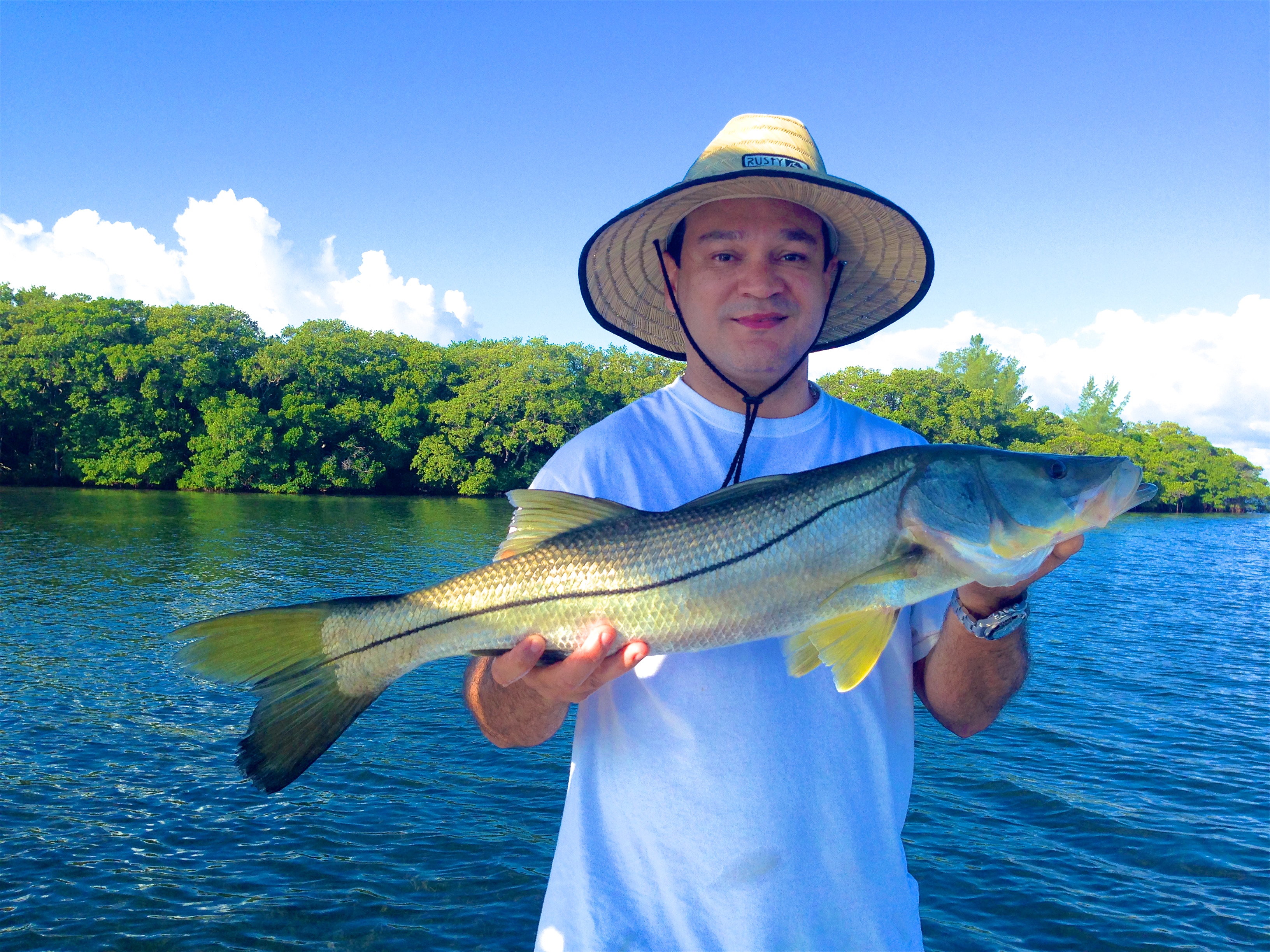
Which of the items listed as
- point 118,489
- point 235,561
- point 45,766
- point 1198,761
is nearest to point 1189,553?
point 1198,761

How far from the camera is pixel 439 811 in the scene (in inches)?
376

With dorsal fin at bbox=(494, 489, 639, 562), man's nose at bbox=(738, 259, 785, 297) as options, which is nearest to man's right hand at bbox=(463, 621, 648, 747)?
dorsal fin at bbox=(494, 489, 639, 562)

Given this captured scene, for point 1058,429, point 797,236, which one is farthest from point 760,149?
point 1058,429

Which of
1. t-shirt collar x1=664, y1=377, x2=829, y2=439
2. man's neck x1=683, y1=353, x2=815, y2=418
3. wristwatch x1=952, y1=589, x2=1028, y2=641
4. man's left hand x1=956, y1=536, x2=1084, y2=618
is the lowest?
wristwatch x1=952, y1=589, x2=1028, y2=641

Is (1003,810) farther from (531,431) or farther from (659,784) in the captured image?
(531,431)

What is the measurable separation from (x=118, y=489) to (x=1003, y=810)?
2006 inches

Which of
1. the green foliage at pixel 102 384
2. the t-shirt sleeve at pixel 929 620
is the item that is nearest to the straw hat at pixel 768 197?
the t-shirt sleeve at pixel 929 620

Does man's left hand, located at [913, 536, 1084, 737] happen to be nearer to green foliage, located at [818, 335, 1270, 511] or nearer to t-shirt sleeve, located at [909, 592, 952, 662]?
t-shirt sleeve, located at [909, 592, 952, 662]

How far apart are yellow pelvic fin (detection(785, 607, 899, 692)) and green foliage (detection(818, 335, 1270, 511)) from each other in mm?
63014

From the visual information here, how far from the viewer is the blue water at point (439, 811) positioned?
7617 mm

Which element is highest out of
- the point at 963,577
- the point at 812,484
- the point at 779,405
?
the point at 779,405

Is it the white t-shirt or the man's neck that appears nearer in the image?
the white t-shirt

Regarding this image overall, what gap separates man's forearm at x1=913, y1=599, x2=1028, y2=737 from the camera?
2.48m

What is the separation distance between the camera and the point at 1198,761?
1189 cm
